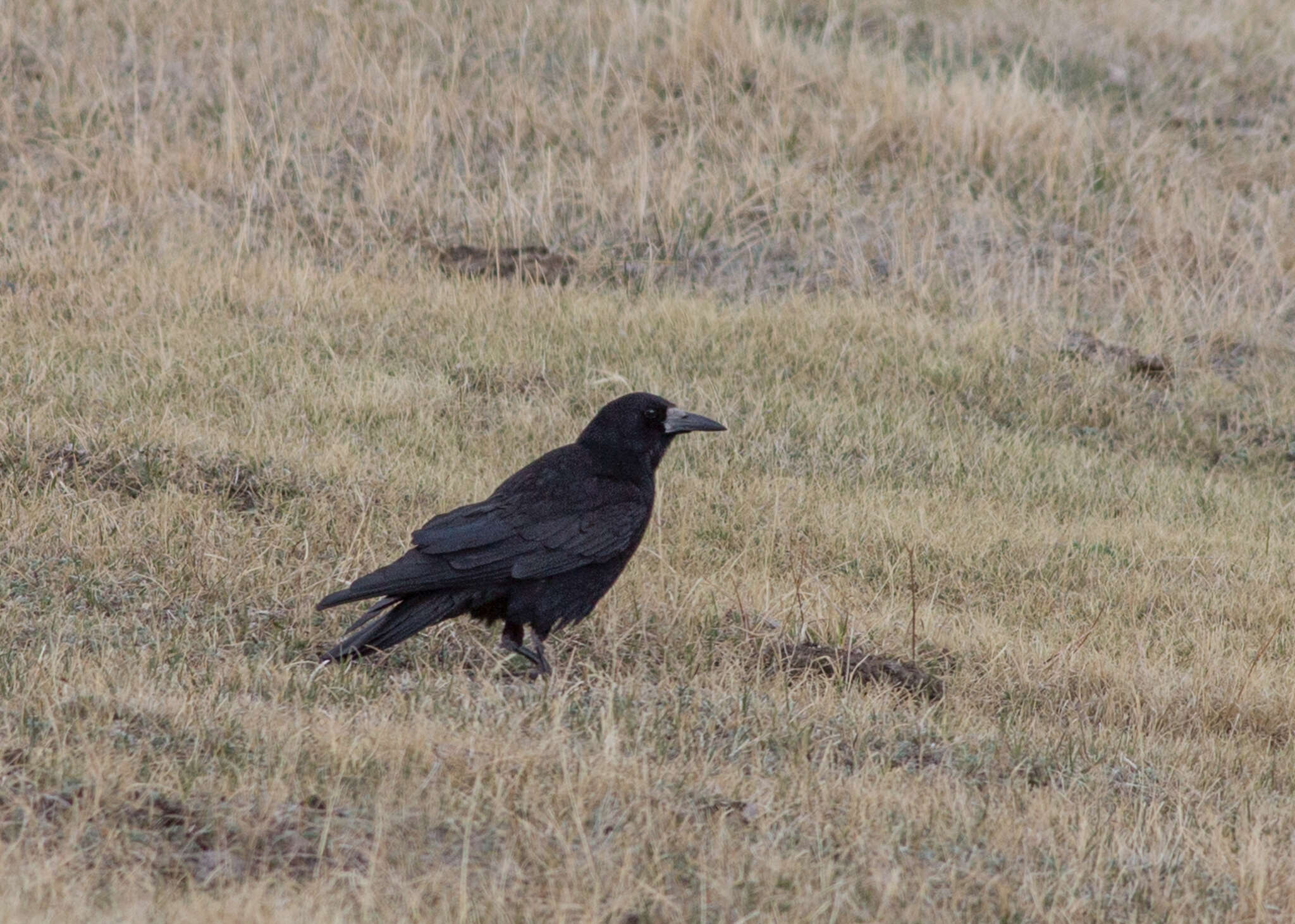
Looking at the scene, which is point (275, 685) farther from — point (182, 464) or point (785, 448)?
point (785, 448)

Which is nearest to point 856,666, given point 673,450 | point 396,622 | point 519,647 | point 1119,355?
point 519,647

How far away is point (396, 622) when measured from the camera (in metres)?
5.56

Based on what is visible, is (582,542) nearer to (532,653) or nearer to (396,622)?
(532,653)

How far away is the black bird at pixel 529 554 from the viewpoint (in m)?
5.53

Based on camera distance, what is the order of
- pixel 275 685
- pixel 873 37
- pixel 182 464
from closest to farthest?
pixel 275 685 < pixel 182 464 < pixel 873 37

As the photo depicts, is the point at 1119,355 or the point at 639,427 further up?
the point at 639,427

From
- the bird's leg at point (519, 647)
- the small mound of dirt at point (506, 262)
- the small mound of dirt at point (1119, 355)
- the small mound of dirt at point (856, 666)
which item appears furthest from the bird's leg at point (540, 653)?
the small mound of dirt at point (1119, 355)

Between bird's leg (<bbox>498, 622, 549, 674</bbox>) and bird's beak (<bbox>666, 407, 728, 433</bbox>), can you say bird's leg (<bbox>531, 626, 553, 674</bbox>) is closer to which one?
bird's leg (<bbox>498, 622, 549, 674</bbox>)

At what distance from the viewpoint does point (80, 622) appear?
18.3 feet

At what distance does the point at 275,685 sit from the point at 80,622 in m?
0.92

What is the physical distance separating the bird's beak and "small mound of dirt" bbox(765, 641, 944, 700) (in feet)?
3.15

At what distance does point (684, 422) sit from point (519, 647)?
3.93ft

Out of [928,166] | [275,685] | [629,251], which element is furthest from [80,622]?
[928,166]

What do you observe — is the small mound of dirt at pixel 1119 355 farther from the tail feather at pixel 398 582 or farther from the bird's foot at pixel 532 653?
the tail feather at pixel 398 582
